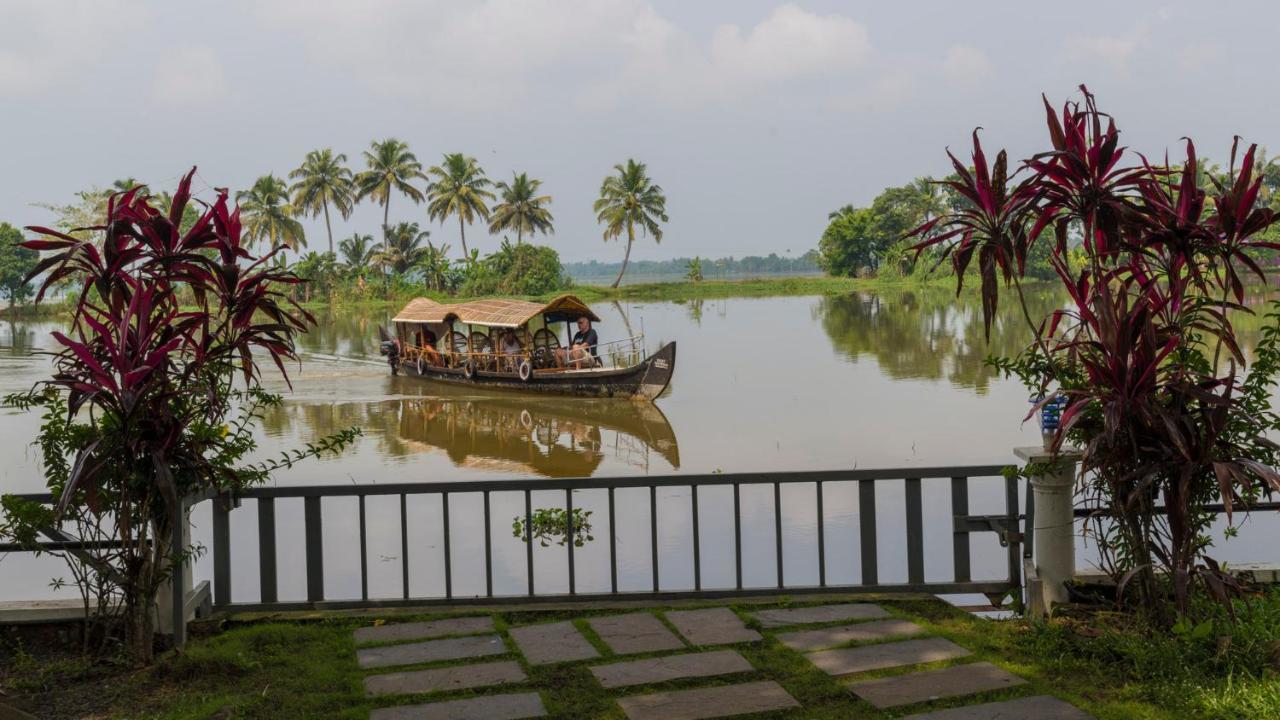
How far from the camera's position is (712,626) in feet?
16.1

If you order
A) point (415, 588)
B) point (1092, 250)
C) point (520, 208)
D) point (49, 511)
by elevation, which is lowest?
point (415, 588)

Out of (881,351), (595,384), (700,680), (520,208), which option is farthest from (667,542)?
(520,208)

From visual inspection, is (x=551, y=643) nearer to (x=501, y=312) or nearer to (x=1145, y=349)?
(x=1145, y=349)

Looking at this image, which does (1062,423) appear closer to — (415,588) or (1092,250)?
(1092,250)

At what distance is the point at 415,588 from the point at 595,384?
13127 mm

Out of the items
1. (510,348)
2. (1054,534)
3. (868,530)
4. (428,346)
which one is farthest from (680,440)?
(1054,534)

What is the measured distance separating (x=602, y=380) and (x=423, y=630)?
53.4 feet

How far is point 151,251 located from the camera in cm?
468

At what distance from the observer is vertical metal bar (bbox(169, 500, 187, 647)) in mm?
4684

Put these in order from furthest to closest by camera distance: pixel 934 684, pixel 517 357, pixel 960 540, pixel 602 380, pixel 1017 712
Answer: pixel 517 357, pixel 602 380, pixel 960 540, pixel 934 684, pixel 1017 712

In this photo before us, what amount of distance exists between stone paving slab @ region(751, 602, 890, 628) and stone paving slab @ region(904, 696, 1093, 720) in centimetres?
106

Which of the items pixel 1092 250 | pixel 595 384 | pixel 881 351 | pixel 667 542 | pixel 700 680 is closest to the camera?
pixel 700 680

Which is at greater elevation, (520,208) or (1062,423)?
(520,208)

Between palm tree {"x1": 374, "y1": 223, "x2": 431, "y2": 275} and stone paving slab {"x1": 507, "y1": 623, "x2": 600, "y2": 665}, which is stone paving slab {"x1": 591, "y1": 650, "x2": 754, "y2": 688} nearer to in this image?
stone paving slab {"x1": 507, "y1": 623, "x2": 600, "y2": 665}
